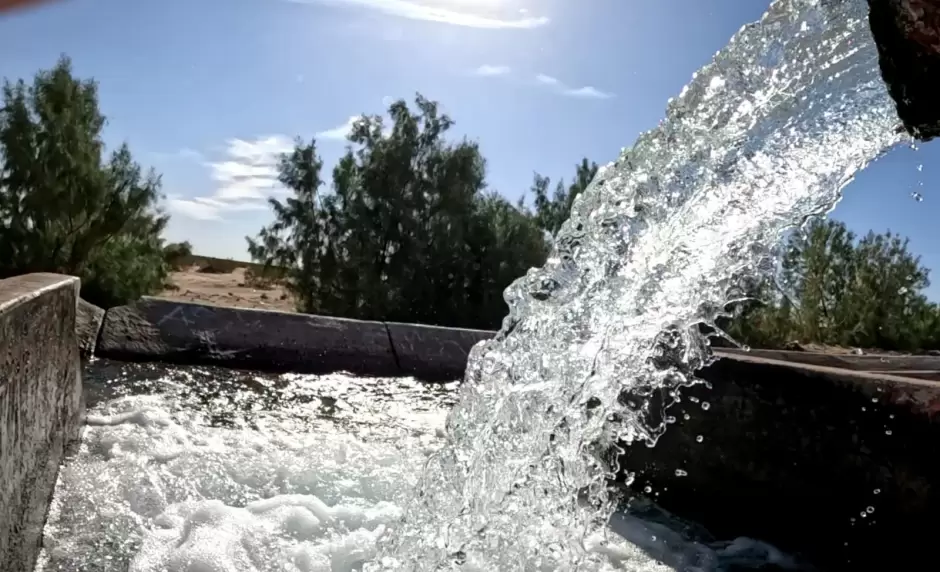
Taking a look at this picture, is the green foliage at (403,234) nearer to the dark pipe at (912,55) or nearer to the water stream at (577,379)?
the water stream at (577,379)

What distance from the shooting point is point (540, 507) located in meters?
1.89

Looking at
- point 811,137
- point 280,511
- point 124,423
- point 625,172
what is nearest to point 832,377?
point 811,137

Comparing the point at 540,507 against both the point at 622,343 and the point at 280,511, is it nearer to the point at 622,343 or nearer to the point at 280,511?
the point at 622,343

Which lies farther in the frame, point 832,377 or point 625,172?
point 625,172

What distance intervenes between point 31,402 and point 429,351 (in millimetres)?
2565

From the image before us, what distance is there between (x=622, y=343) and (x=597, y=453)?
1.28 feet

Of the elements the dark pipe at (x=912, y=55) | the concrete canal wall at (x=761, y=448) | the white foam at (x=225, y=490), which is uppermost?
the dark pipe at (x=912, y=55)

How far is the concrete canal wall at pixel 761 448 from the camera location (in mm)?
1619

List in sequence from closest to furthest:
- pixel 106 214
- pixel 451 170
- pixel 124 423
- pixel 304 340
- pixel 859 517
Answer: pixel 859 517 → pixel 124 423 → pixel 304 340 → pixel 106 214 → pixel 451 170

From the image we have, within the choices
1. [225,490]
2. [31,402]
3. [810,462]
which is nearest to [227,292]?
[225,490]

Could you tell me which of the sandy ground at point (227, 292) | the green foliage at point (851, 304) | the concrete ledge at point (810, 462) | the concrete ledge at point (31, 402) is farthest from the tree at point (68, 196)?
the green foliage at point (851, 304)

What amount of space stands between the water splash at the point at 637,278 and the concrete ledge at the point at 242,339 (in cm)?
194

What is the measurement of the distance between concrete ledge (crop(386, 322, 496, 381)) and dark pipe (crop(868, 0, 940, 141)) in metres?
3.19

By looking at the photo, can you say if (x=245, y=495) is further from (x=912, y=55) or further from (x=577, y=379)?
(x=912, y=55)
